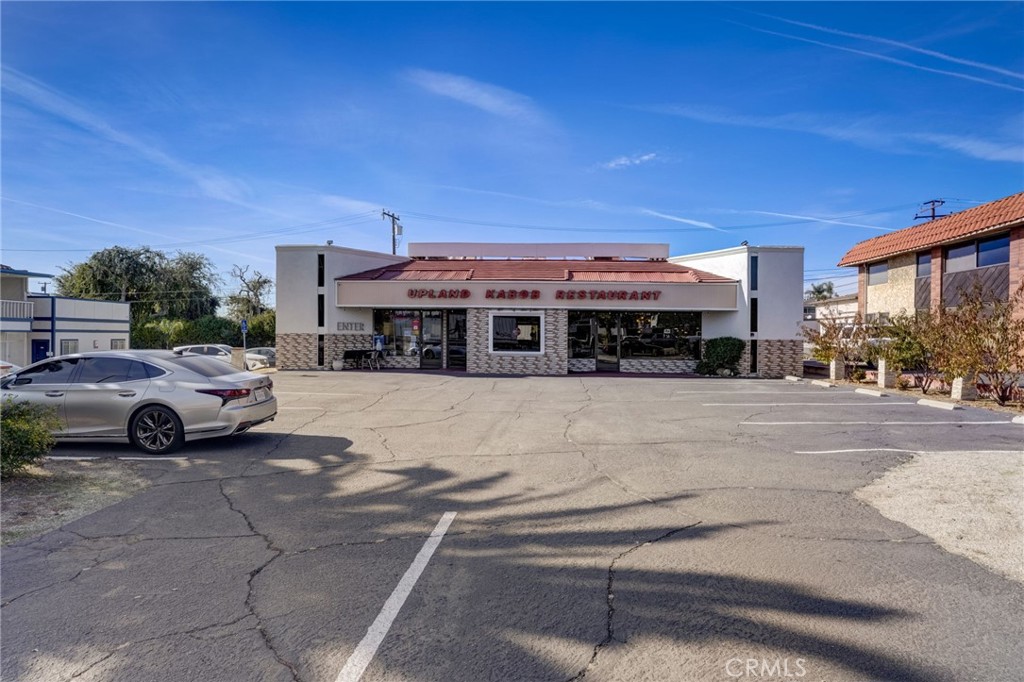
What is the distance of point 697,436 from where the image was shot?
370 inches

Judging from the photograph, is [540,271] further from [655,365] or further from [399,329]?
[399,329]

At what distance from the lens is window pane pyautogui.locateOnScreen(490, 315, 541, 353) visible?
77.0 ft

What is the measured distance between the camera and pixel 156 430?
26.0 feet

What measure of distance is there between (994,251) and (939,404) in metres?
11.6

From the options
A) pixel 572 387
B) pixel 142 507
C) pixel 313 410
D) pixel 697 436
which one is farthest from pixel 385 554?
pixel 572 387

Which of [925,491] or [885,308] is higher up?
[885,308]

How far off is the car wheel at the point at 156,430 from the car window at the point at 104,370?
56cm

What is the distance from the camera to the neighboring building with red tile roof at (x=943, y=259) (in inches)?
764

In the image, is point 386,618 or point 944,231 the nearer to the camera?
point 386,618

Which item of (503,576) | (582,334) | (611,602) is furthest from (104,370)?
Answer: (582,334)

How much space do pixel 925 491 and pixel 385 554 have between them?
18.8 feet

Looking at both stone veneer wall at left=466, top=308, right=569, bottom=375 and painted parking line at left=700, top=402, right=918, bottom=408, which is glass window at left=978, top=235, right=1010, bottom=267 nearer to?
painted parking line at left=700, top=402, right=918, bottom=408

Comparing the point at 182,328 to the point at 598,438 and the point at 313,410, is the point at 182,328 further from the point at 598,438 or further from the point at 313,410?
the point at 598,438

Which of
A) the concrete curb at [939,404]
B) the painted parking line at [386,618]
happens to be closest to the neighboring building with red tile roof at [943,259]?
the concrete curb at [939,404]
